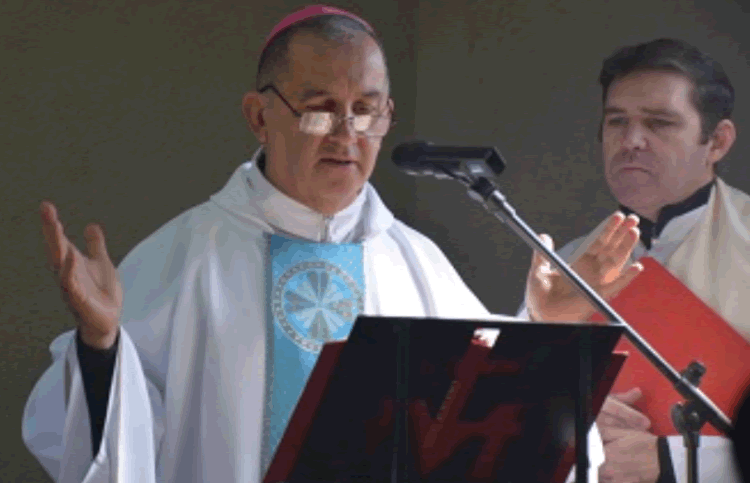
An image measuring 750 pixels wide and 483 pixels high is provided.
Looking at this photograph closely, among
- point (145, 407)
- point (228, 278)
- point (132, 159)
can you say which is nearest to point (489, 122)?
point (132, 159)

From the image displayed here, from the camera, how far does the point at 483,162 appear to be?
363 centimetres

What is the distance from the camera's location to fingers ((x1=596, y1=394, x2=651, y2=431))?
5035mm

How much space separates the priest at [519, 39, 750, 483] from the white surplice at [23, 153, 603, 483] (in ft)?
3.54

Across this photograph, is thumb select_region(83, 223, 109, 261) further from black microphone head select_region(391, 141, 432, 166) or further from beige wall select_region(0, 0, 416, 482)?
beige wall select_region(0, 0, 416, 482)

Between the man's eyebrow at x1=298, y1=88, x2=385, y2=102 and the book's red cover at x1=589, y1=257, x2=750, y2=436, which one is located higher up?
the man's eyebrow at x1=298, y1=88, x2=385, y2=102

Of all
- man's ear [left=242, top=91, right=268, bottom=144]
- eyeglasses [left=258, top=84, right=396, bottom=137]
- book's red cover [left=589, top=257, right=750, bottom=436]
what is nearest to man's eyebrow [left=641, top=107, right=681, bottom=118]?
book's red cover [left=589, top=257, right=750, bottom=436]

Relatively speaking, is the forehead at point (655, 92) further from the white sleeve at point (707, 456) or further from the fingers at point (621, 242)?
the fingers at point (621, 242)

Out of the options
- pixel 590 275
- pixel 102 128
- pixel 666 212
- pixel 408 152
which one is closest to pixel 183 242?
pixel 590 275

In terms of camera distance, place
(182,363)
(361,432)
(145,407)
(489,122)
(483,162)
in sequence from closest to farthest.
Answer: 1. (361,432)
2. (483,162)
3. (145,407)
4. (182,363)
5. (489,122)

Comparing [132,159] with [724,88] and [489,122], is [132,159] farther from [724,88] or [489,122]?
[724,88]

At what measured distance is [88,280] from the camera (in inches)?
151

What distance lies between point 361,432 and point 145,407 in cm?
98

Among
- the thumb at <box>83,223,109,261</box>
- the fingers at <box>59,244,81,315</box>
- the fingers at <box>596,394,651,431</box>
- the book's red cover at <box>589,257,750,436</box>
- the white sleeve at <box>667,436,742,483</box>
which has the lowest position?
the white sleeve at <box>667,436,742,483</box>

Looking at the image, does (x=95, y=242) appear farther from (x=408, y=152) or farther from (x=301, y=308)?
(x=301, y=308)
